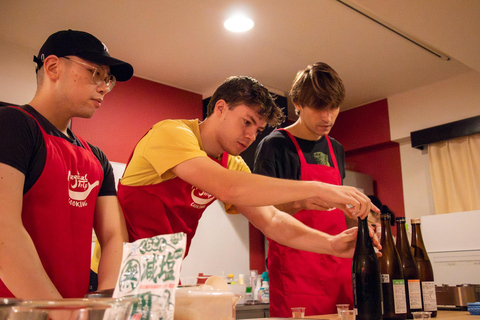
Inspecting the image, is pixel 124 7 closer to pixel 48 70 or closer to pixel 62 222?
pixel 48 70

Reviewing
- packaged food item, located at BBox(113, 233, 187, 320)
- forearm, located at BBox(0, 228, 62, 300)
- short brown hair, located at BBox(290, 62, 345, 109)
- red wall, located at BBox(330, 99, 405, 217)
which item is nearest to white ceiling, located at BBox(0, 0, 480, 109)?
red wall, located at BBox(330, 99, 405, 217)

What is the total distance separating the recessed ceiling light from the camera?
2.93 metres

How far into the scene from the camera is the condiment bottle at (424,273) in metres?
1.18

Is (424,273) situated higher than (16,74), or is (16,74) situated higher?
(16,74)

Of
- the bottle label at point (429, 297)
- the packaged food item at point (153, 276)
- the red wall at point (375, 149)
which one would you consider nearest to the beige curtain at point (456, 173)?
the red wall at point (375, 149)

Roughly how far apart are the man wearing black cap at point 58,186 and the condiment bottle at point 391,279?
2.31 ft

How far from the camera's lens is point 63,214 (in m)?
1.05

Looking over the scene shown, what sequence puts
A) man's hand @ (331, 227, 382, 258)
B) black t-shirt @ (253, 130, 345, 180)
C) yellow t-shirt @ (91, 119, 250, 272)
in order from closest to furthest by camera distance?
yellow t-shirt @ (91, 119, 250, 272)
man's hand @ (331, 227, 382, 258)
black t-shirt @ (253, 130, 345, 180)

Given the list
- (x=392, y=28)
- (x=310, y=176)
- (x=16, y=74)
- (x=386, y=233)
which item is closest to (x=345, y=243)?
(x=386, y=233)

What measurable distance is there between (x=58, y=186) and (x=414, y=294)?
96 cm

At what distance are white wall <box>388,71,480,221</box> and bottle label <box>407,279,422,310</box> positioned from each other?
310 cm

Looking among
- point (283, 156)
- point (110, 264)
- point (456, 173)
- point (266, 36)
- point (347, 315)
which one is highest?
point (266, 36)

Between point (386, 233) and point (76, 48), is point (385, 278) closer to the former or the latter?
point (386, 233)

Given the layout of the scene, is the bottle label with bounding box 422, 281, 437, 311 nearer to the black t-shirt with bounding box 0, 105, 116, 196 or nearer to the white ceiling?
the black t-shirt with bounding box 0, 105, 116, 196
